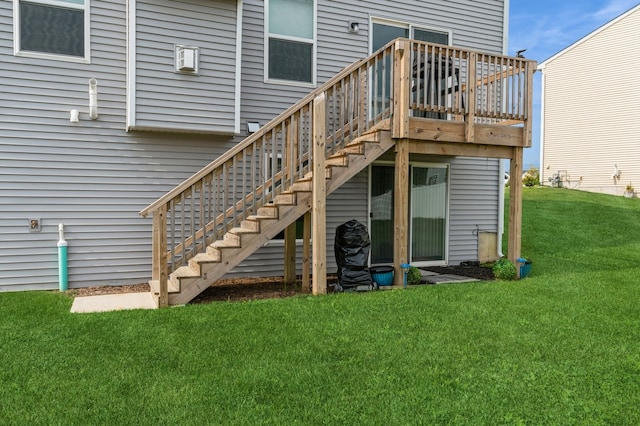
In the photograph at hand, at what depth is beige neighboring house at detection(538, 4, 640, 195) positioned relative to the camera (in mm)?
17312

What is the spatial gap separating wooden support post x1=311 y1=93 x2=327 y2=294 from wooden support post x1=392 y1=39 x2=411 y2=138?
3.56 ft

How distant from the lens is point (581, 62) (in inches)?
753

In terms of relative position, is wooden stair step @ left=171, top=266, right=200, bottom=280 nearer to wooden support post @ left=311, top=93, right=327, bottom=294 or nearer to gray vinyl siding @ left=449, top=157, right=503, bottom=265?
wooden support post @ left=311, top=93, right=327, bottom=294

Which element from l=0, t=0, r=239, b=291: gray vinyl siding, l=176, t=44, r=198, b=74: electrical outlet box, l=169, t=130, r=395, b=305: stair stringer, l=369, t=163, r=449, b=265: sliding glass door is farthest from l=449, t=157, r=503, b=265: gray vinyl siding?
l=176, t=44, r=198, b=74: electrical outlet box

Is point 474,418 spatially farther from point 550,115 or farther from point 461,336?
point 550,115

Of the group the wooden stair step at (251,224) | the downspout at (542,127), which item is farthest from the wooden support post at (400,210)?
the downspout at (542,127)

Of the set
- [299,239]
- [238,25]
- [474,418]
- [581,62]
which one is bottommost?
[474,418]

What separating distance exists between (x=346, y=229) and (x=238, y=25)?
323 cm

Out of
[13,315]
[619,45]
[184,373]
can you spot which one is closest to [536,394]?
[184,373]

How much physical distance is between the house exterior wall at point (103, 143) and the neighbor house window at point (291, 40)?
0.62 feet

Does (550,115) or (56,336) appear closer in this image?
(56,336)

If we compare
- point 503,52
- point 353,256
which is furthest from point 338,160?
point 503,52

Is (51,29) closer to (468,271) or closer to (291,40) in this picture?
(291,40)

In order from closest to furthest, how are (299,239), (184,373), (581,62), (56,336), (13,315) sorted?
(184,373) → (56,336) → (13,315) → (299,239) → (581,62)
